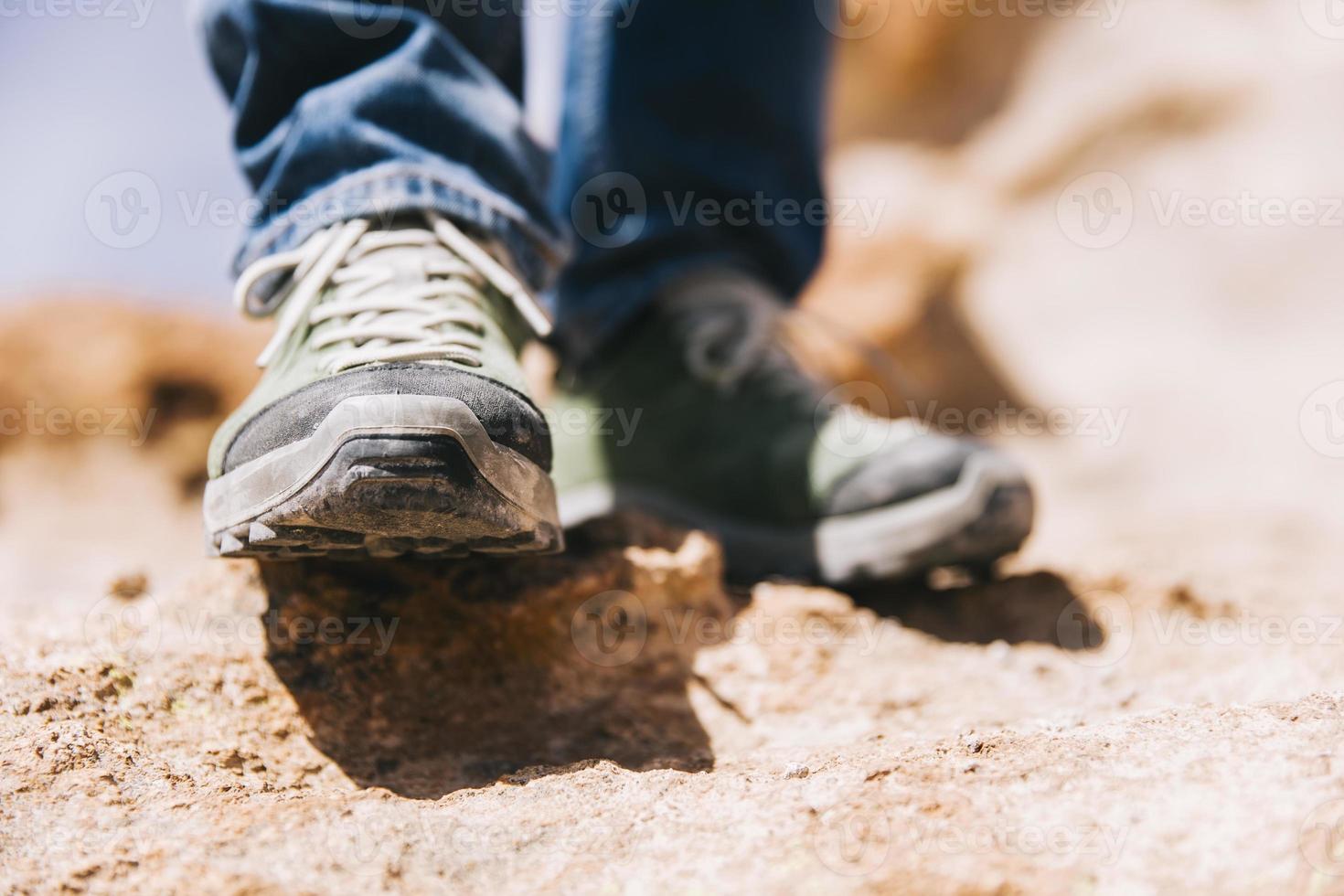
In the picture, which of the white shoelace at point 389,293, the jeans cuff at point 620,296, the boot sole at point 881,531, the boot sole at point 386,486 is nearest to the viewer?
the boot sole at point 386,486

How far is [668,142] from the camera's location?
1317mm

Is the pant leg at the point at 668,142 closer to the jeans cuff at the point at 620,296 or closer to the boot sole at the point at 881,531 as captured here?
the jeans cuff at the point at 620,296

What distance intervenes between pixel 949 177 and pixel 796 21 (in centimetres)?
236

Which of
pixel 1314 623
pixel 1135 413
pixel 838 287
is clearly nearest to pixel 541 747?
pixel 1314 623

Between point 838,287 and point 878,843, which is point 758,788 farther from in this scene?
point 838,287

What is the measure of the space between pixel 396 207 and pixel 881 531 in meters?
0.62

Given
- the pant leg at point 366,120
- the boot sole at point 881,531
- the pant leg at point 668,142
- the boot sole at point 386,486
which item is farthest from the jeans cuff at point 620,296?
the boot sole at point 386,486

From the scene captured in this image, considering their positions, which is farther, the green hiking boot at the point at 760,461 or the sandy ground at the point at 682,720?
the green hiking boot at the point at 760,461

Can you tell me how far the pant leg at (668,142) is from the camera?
4.26 feet

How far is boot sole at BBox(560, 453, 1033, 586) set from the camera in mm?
1108

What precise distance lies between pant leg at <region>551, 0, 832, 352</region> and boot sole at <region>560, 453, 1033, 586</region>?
0.27 m

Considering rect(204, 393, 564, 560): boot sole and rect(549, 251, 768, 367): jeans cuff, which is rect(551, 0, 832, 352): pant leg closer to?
rect(549, 251, 768, 367): jeans cuff

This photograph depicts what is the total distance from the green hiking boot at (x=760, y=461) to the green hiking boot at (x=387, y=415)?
0.34 meters

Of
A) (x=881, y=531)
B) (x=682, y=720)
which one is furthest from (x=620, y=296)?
(x=682, y=720)
